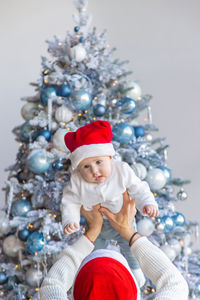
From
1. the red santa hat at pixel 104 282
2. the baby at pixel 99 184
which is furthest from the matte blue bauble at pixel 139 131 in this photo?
the red santa hat at pixel 104 282

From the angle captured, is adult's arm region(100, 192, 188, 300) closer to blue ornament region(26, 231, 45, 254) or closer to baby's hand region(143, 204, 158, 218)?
baby's hand region(143, 204, 158, 218)

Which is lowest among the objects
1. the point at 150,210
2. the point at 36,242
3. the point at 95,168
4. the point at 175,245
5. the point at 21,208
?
the point at 175,245

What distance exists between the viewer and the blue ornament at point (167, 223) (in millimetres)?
2021

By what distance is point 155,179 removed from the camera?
6.65 feet

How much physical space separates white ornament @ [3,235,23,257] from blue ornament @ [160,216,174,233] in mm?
778

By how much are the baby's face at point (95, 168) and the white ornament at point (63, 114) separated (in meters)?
1.08

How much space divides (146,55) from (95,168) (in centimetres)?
247

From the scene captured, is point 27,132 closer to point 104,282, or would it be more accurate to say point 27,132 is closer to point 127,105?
point 127,105

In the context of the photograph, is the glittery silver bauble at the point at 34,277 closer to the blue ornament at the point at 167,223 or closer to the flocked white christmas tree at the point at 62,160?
the flocked white christmas tree at the point at 62,160

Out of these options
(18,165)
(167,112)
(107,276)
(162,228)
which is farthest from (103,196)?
(167,112)

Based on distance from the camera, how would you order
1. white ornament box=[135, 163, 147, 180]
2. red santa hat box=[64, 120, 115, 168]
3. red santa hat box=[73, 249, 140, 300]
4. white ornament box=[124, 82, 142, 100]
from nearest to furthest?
red santa hat box=[73, 249, 140, 300] → red santa hat box=[64, 120, 115, 168] → white ornament box=[135, 163, 147, 180] → white ornament box=[124, 82, 142, 100]

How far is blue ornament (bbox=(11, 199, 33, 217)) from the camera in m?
1.99

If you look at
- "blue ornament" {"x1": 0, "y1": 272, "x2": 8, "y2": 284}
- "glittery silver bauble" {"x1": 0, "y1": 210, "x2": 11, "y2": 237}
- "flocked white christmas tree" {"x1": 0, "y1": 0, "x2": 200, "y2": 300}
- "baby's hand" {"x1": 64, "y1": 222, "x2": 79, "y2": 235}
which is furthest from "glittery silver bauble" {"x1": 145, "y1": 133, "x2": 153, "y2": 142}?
Answer: "baby's hand" {"x1": 64, "y1": 222, "x2": 79, "y2": 235}

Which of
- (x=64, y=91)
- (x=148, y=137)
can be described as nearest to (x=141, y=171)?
(x=148, y=137)
